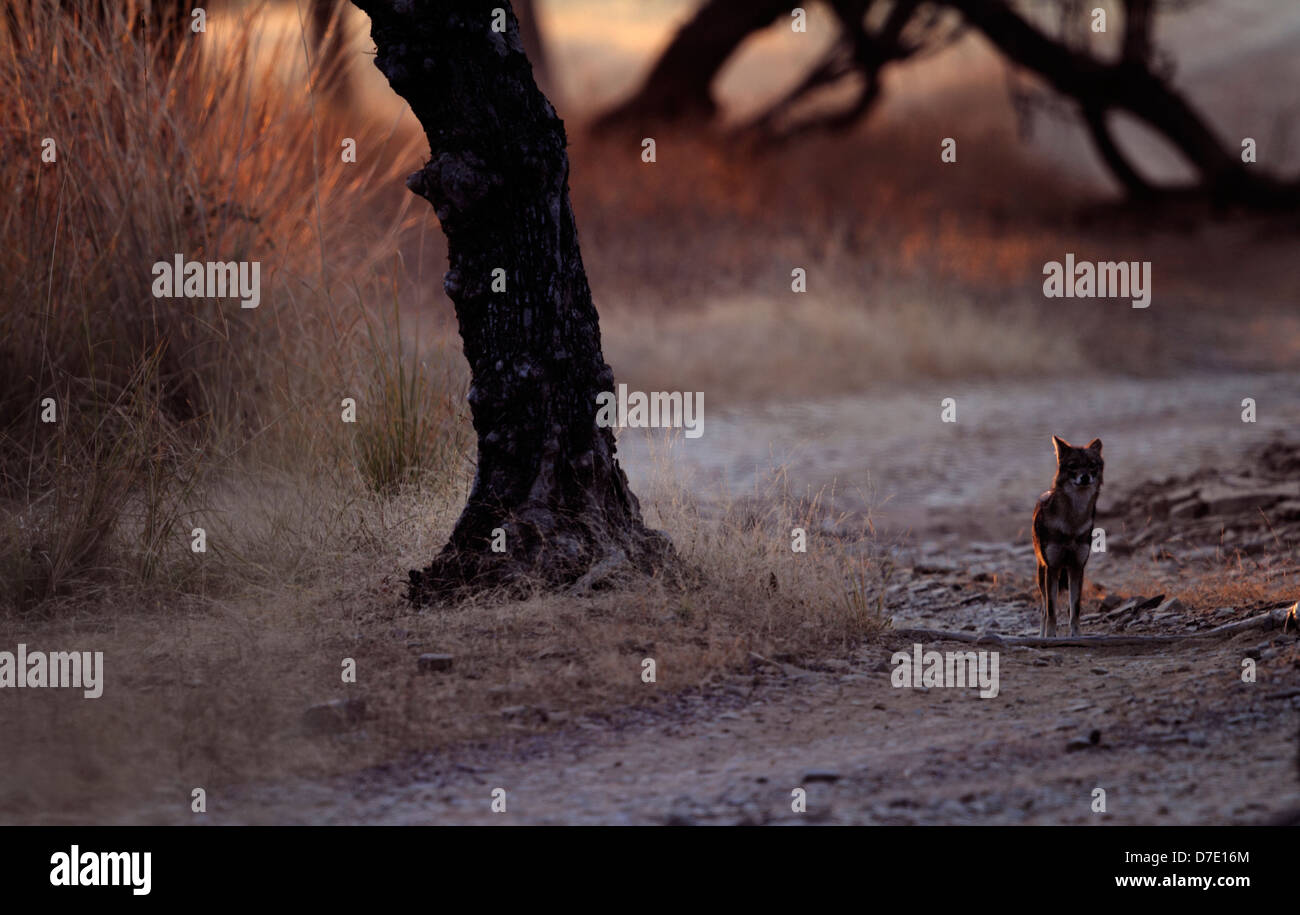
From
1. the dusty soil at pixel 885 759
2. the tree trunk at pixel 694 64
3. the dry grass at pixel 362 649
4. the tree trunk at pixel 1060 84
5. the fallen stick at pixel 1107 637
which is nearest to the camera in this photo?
the dusty soil at pixel 885 759

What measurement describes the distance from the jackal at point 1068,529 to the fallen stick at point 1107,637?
0.19 m

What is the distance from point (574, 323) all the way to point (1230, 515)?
172 inches

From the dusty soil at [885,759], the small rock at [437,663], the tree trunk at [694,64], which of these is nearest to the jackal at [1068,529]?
the dusty soil at [885,759]

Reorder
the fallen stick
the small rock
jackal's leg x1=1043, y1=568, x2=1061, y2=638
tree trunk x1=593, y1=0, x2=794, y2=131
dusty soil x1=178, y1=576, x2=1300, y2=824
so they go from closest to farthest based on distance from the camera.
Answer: dusty soil x1=178, y1=576, x2=1300, y2=824, the small rock, the fallen stick, jackal's leg x1=1043, y1=568, x2=1061, y2=638, tree trunk x1=593, y1=0, x2=794, y2=131

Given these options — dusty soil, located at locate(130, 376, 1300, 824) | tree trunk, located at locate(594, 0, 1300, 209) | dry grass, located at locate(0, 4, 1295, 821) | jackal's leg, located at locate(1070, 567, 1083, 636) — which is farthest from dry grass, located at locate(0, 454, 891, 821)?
tree trunk, located at locate(594, 0, 1300, 209)

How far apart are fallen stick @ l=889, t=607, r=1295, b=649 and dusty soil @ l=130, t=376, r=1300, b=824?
3 cm

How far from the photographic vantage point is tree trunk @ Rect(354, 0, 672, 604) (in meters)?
5.39

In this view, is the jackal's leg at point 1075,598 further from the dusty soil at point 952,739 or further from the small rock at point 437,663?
Result: the small rock at point 437,663

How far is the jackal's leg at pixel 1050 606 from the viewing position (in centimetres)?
578

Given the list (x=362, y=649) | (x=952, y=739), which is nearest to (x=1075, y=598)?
(x=952, y=739)

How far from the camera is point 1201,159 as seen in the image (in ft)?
66.2

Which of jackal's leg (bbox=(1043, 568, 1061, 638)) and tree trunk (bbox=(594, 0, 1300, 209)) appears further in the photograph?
tree trunk (bbox=(594, 0, 1300, 209))

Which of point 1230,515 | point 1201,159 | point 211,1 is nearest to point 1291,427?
point 1230,515

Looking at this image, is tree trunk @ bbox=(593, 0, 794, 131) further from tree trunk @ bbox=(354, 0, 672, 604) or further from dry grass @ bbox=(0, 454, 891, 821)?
tree trunk @ bbox=(354, 0, 672, 604)
